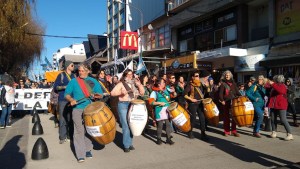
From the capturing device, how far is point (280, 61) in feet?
49.6

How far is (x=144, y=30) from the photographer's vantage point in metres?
32.5

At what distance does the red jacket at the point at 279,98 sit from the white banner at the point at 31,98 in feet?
37.2

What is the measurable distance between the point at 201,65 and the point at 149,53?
8.42 metres

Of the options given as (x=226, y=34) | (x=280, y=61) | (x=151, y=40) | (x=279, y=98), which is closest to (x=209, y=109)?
(x=279, y=98)

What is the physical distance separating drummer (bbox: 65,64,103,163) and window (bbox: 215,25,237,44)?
14.9m

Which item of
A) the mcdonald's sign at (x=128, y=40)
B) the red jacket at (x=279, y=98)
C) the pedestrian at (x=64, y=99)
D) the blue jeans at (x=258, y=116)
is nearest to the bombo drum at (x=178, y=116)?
the blue jeans at (x=258, y=116)

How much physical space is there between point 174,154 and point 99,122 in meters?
1.81

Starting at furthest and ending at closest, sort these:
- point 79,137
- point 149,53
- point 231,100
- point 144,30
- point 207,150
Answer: point 144,30, point 149,53, point 231,100, point 207,150, point 79,137

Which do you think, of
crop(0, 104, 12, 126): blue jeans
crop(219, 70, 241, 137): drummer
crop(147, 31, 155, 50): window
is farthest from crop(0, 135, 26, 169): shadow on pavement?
crop(147, 31, 155, 50): window

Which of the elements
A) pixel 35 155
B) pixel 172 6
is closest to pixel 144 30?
pixel 172 6

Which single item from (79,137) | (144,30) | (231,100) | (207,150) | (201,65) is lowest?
(207,150)

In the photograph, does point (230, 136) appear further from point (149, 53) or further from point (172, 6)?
point (149, 53)

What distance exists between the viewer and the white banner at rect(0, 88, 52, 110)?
15828mm

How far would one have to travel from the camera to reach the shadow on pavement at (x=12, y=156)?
19.7 feet
